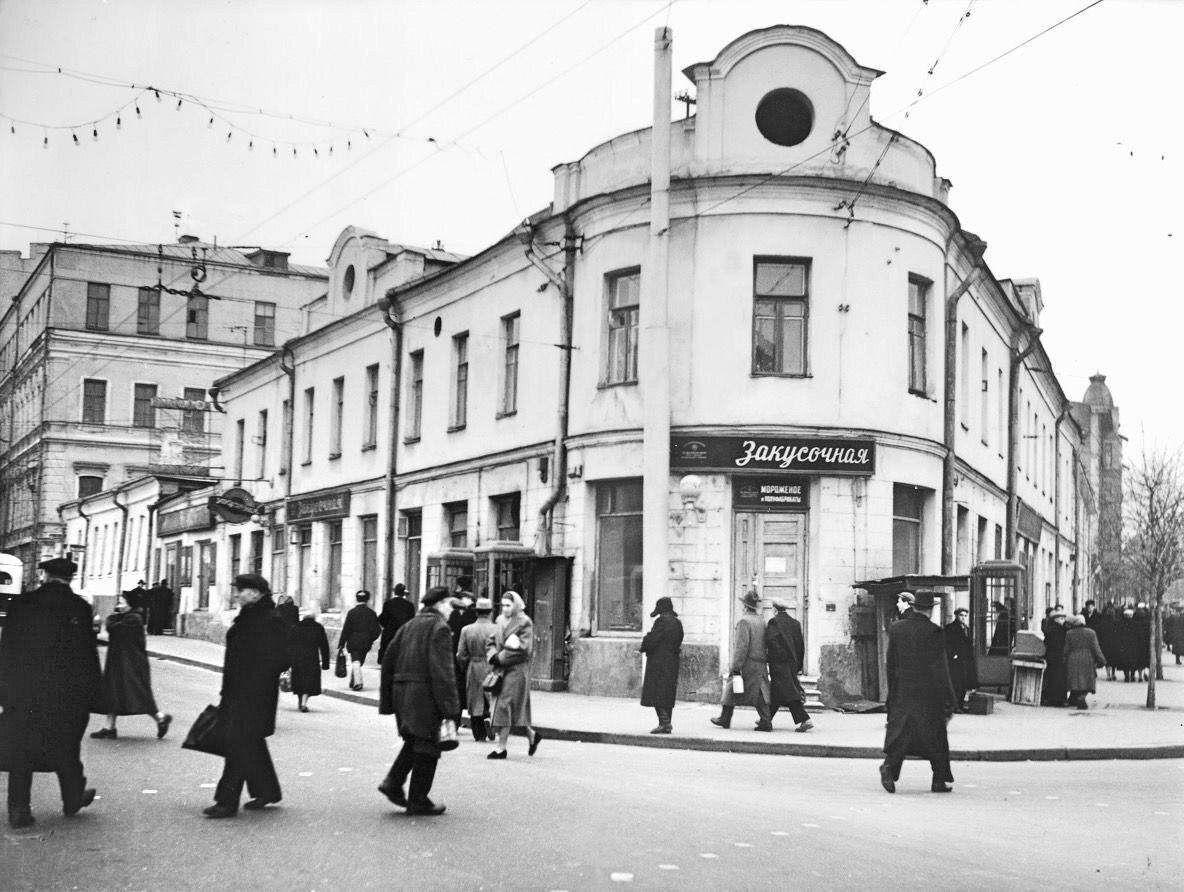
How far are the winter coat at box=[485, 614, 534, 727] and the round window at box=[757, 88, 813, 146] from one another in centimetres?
1072

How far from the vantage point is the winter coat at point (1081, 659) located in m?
22.7

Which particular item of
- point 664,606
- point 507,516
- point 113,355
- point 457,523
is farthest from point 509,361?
point 113,355

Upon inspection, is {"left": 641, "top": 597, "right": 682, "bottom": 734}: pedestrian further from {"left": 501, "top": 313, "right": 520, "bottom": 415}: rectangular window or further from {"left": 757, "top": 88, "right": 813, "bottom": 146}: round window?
{"left": 501, "top": 313, "right": 520, "bottom": 415}: rectangular window

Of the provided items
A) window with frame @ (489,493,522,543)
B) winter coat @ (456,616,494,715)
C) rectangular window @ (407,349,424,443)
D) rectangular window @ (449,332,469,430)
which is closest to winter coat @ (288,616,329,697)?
winter coat @ (456,616,494,715)

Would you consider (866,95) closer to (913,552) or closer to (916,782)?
(913,552)

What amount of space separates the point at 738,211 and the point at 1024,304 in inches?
566

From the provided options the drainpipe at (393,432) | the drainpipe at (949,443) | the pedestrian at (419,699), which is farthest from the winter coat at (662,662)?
the drainpipe at (393,432)

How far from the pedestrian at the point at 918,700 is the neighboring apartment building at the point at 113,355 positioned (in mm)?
54060

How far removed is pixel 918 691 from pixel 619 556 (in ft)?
36.2

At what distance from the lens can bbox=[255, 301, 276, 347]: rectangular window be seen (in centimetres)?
6856

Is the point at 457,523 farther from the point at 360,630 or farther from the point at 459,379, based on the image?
the point at 360,630

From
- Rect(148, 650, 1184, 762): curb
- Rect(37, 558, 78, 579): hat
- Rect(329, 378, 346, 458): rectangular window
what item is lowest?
Rect(148, 650, 1184, 762): curb

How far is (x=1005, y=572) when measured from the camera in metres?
22.8

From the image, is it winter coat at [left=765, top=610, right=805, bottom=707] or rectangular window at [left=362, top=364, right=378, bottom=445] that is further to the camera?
rectangular window at [left=362, top=364, right=378, bottom=445]
